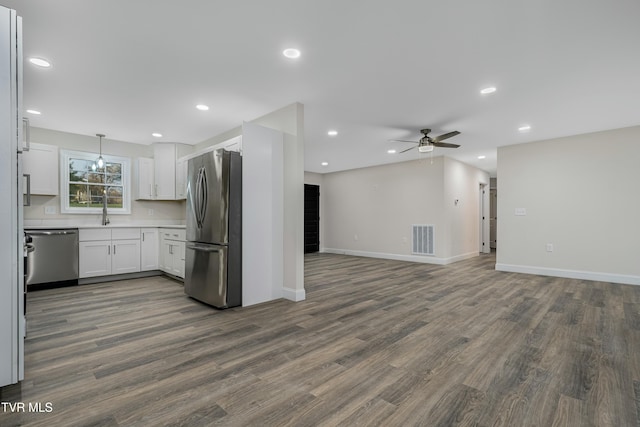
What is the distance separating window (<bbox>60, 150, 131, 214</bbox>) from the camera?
195 inches

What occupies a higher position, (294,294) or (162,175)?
(162,175)

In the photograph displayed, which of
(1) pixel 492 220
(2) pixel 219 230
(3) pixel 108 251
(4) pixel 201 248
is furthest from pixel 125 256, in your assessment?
(1) pixel 492 220

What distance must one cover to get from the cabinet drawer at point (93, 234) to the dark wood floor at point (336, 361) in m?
1.04

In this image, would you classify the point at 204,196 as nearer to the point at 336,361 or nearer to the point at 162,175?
the point at 336,361

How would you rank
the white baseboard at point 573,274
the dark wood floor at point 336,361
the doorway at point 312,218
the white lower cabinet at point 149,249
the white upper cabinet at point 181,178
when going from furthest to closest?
the doorway at point 312,218 < the white upper cabinet at point 181,178 < the white lower cabinet at point 149,249 < the white baseboard at point 573,274 < the dark wood floor at point 336,361

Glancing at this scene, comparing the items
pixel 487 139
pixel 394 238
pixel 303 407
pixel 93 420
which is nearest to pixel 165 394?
pixel 93 420

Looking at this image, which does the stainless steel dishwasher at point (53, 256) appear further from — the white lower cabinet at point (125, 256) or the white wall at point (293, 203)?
the white wall at point (293, 203)

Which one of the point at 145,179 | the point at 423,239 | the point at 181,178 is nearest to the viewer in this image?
the point at 181,178

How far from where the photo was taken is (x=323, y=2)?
1.97 m

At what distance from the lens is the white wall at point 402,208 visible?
6.73 meters

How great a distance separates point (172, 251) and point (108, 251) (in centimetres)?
105

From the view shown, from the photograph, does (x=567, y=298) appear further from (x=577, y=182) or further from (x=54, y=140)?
(x=54, y=140)

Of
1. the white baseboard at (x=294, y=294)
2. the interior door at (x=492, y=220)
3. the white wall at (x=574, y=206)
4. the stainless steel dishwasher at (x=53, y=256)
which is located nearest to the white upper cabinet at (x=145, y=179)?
the stainless steel dishwasher at (x=53, y=256)

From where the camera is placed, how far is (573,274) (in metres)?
5.05
